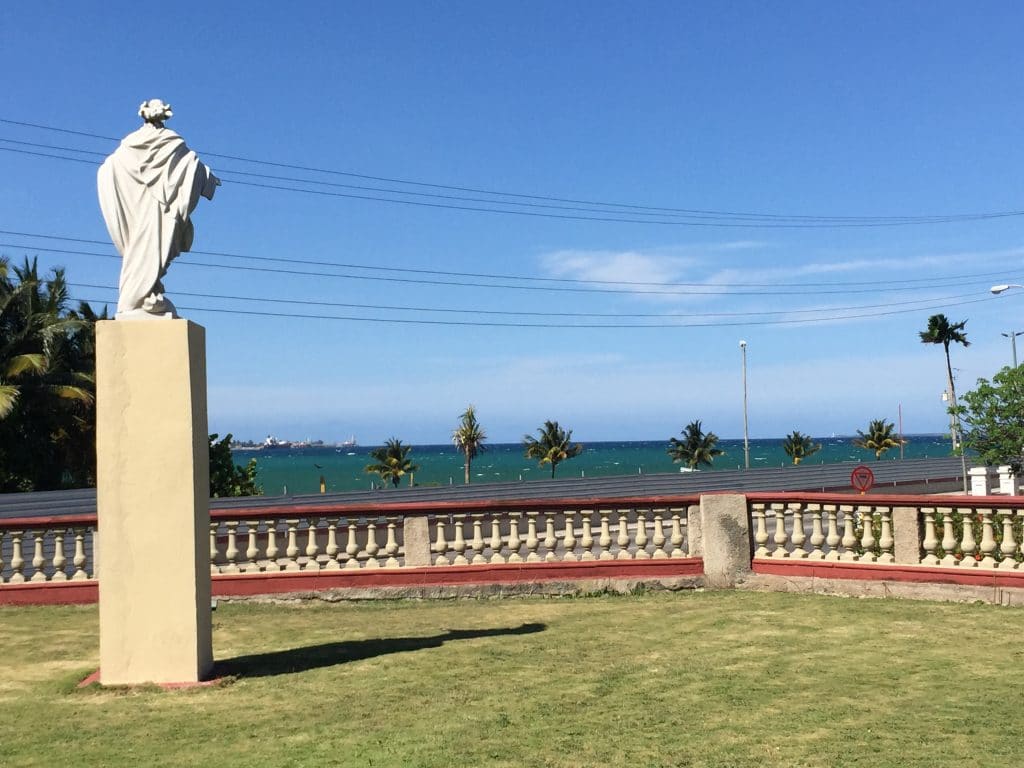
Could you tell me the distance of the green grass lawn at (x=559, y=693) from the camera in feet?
18.1

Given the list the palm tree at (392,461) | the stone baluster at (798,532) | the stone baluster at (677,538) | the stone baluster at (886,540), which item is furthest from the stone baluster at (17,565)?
the palm tree at (392,461)

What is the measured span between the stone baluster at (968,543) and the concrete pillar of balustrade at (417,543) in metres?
6.23

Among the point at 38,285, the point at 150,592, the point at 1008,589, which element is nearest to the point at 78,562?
the point at 150,592

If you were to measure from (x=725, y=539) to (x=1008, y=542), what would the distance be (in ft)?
10.3

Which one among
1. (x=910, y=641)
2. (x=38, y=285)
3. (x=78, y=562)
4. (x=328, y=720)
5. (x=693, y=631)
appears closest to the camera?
(x=328, y=720)

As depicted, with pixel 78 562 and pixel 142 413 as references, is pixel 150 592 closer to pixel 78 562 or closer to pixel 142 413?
pixel 142 413

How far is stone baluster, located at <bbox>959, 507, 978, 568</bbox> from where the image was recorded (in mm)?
10352

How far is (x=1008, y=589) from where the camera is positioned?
9.98m

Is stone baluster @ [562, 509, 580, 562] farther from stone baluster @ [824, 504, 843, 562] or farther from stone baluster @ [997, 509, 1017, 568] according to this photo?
stone baluster @ [997, 509, 1017, 568]

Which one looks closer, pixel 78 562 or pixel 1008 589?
pixel 1008 589

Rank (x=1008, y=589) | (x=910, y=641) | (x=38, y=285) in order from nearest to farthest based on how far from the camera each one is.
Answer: (x=910, y=641)
(x=1008, y=589)
(x=38, y=285)

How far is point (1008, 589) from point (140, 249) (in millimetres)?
9217

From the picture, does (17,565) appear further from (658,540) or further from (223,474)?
(223,474)

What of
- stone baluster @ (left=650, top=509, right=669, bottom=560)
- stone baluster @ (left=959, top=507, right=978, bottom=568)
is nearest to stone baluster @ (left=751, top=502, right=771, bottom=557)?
stone baluster @ (left=650, top=509, right=669, bottom=560)
